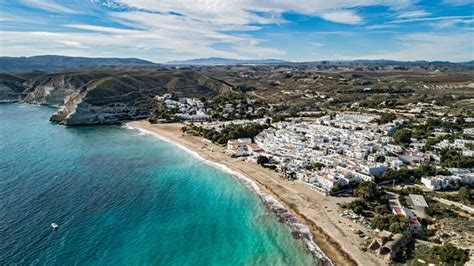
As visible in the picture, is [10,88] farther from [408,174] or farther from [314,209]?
[408,174]

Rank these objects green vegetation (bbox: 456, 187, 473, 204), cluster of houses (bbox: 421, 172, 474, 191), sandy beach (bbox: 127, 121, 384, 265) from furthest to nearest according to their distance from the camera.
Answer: cluster of houses (bbox: 421, 172, 474, 191), green vegetation (bbox: 456, 187, 473, 204), sandy beach (bbox: 127, 121, 384, 265)

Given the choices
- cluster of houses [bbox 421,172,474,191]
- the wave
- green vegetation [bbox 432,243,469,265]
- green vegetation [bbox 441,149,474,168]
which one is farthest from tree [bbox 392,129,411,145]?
green vegetation [bbox 432,243,469,265]

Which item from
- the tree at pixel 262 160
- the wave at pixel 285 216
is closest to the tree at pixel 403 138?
the tree at pixel 262 160

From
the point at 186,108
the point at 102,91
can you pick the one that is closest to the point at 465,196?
the point at 186,108

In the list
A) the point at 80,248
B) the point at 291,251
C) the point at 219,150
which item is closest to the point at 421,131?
the point at 219,150

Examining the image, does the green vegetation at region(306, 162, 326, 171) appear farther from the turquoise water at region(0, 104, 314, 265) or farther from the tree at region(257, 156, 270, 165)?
the turquoise water at region(0, 104, 314, 265)
